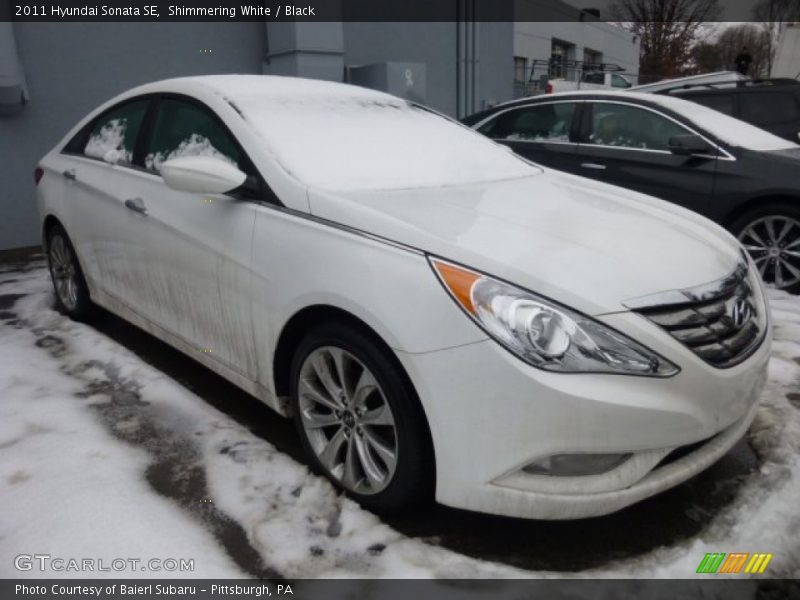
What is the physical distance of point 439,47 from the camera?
33.2 ft

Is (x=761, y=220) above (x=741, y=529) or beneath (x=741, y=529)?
above

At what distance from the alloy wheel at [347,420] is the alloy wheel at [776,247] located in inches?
143

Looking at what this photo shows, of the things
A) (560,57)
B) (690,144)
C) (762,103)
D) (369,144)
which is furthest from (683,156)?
(560,57)

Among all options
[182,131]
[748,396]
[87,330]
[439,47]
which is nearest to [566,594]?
[748,396]

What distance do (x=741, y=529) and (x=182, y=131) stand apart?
278 cm

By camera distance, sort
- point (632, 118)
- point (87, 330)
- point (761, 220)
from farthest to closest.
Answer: point (632, 118), point (761, 220), point (87, 330)

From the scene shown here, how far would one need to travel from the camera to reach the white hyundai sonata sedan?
194 centimetres

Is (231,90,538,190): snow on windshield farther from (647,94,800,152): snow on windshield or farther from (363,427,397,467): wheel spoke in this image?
(647,94,800,152): snow on windshield

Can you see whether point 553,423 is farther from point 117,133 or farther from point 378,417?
point 117,133

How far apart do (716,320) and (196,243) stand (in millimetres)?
1982

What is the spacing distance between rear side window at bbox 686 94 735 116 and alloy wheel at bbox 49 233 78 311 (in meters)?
6.32

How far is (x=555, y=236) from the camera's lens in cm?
229

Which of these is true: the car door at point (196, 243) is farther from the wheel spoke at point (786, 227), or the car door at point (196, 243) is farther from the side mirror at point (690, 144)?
the wheel spoke at point (786, 227)

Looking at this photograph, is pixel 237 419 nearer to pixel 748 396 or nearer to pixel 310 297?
pixel 310 297
